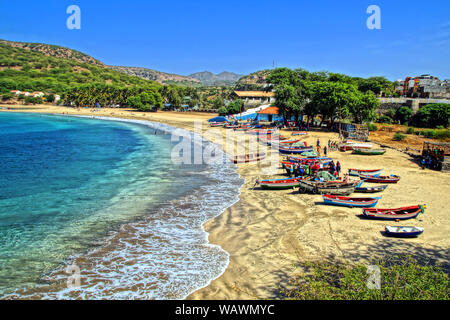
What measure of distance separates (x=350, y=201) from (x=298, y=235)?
5109 mm

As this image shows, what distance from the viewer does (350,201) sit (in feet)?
58.0

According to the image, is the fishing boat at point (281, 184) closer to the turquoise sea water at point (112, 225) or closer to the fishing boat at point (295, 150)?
the turquoise sea water at point (112, 225)

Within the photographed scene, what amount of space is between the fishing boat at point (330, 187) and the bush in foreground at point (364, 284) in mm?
8021

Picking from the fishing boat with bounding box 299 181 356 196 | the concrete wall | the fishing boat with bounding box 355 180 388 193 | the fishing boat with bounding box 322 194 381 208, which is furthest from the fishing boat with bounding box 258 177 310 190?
the concrete wall

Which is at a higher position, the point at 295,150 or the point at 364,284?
the point at 295,150

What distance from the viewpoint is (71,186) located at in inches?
939

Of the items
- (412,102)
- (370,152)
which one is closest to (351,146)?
(370,152)

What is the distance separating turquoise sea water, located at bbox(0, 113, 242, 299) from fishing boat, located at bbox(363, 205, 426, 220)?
8.24 meters

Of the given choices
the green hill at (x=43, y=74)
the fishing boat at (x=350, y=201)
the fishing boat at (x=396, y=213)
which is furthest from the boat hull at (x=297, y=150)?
the green hill at (x=43, y=74)

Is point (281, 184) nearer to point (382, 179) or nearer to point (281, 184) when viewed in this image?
point (281, 184)

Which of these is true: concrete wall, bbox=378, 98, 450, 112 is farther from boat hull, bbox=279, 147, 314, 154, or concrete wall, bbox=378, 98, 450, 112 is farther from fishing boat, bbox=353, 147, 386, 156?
boat hull, bbox=279, 147, 314, 154

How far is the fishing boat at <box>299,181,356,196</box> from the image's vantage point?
1939 centimetres

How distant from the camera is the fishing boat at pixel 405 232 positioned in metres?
13.5
